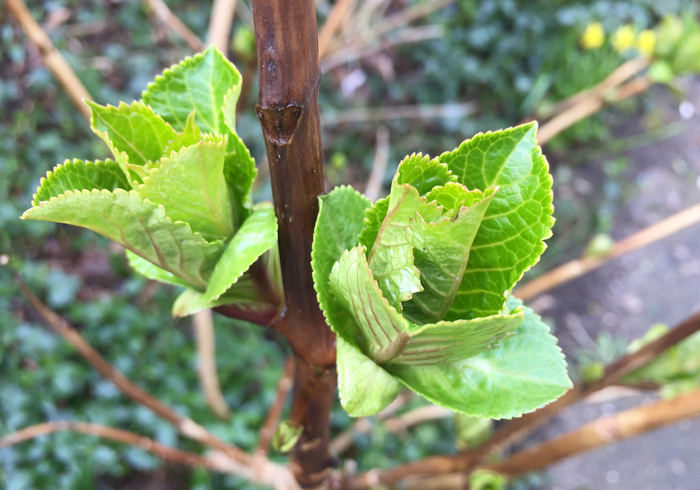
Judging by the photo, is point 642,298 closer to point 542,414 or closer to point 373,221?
point 542,414

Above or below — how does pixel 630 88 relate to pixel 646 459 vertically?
above

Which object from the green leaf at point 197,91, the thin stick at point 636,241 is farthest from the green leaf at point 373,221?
the thin stick at point 636,241

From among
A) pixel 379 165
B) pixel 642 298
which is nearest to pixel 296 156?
pixel 379 165

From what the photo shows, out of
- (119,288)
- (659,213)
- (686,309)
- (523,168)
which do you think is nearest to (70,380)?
(119,288)

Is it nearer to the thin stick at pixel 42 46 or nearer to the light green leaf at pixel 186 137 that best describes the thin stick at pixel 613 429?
the light green leaf at pixel 186 137

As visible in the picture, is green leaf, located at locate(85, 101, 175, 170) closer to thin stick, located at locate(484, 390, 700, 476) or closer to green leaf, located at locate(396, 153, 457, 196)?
green leaf, located at locate(396, 153, 457, 196)

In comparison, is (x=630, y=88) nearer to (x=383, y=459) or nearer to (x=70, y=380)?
(x=383, y=459)

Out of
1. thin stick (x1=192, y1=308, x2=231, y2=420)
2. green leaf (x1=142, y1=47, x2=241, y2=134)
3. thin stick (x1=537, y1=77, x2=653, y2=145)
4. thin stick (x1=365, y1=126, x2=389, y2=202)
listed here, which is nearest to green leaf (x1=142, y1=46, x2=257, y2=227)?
green leaf (x1=142, y1=47, x2=241, y2=134)
